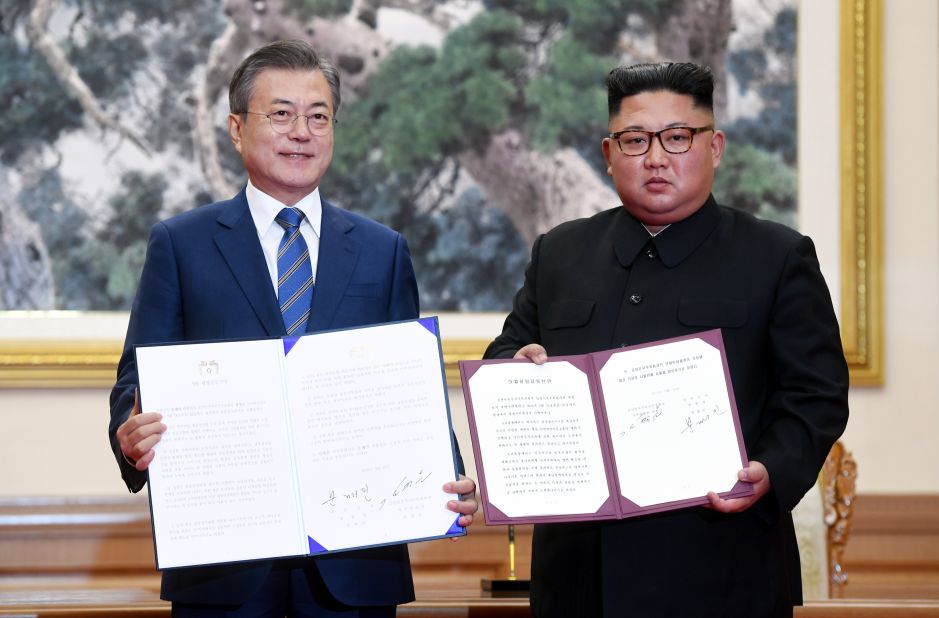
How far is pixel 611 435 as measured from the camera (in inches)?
79.4

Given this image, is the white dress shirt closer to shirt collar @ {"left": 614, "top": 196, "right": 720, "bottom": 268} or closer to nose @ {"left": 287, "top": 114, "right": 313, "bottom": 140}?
nose @ {"left": 287, "top": 114, "right": 313, "bottom": 140}

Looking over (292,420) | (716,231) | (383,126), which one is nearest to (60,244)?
(383,126)

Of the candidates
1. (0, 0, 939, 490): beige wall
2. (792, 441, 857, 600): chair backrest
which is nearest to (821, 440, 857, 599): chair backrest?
(792, 441, 857, 600): chair backrest

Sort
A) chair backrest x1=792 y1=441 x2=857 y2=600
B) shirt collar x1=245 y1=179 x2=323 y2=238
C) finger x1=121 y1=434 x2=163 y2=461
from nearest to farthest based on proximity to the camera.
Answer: finger x1=121 y1=434 x2=163 y2=461 < shirt collar x1=245 y1=179 x2=323 y2=238 < chair backrest x1=792 y1=441 x2=857 y2=600

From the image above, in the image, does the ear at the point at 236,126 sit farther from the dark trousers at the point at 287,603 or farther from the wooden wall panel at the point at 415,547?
the wooden wall panel at the point at 415,547

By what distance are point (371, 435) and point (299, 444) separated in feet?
0.43

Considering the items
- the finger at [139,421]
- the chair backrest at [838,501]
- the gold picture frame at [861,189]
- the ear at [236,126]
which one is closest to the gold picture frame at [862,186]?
the gold picture frame at [861,189]

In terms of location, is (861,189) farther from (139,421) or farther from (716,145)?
(139,421)

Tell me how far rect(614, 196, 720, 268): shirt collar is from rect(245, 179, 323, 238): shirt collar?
620mm

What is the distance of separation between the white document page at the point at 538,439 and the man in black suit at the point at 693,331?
68 millimetres

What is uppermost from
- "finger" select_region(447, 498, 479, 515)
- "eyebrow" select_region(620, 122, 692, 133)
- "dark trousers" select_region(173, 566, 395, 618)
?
"eyebrow" select_region(620, 122, 692, 133)

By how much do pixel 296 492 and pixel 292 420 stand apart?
13cm

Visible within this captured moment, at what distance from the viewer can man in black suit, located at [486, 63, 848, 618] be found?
2.03m

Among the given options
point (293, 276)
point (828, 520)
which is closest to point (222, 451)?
point (293, 276)
